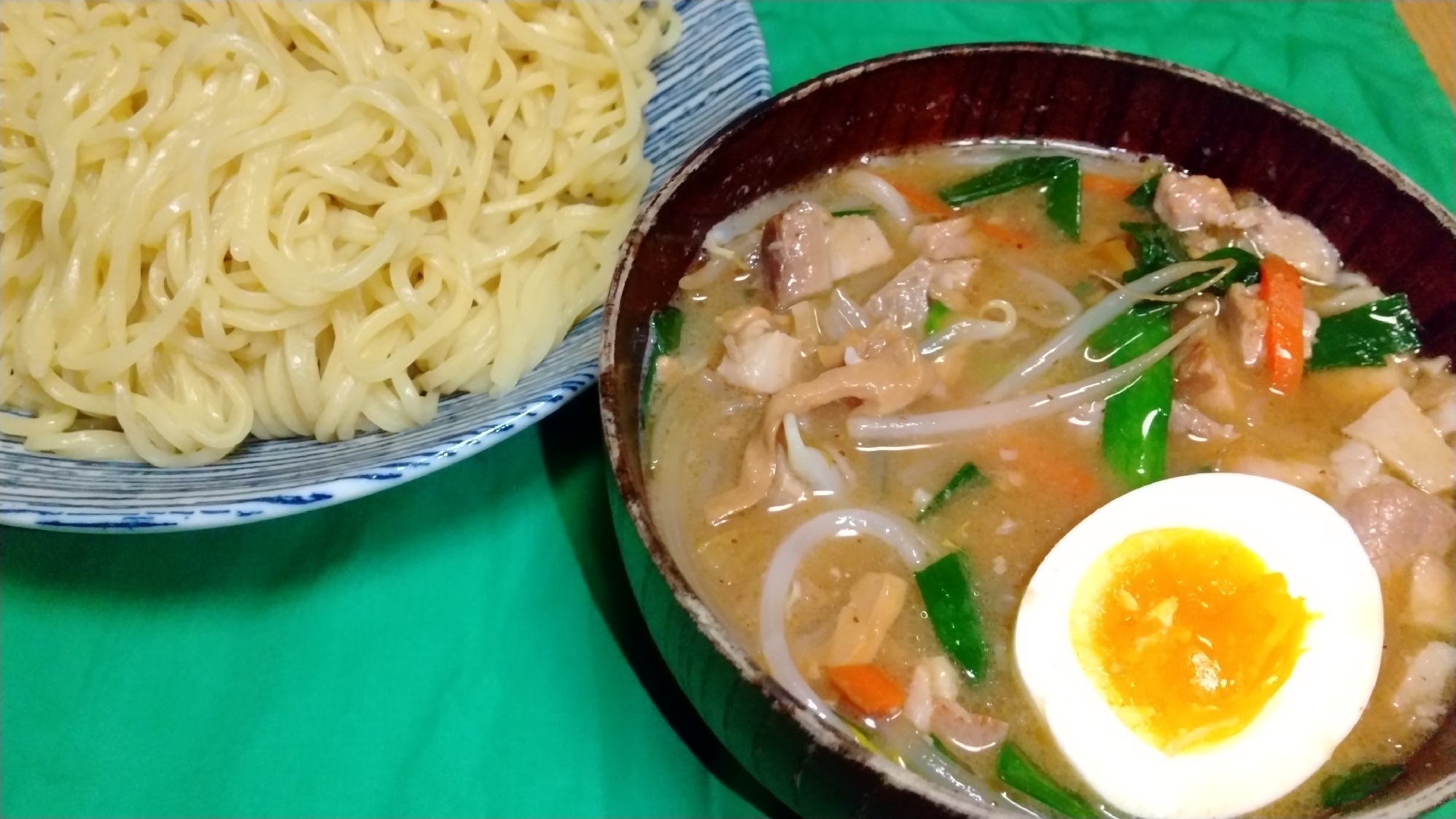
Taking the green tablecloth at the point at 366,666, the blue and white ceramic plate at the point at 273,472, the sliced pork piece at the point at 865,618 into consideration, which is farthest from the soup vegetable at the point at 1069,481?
the green tablecloth at the point at 366,666

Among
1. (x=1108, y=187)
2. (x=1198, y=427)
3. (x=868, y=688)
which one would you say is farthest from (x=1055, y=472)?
(x=1108, y=187)

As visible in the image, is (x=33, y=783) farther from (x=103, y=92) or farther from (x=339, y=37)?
(x=339, y=37)

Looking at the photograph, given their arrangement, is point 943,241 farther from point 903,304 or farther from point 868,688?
point 868,688

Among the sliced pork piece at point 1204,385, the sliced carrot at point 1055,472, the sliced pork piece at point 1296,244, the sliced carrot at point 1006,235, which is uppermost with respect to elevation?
the sliced pork piece at point 1296,244

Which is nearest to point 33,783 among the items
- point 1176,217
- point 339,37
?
point 339,37

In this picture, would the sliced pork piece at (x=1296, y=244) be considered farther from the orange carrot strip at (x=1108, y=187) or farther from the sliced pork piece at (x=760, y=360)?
the sliced pork piece at (x=760, y=360)

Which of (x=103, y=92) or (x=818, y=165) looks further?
(x=818, y=165)
